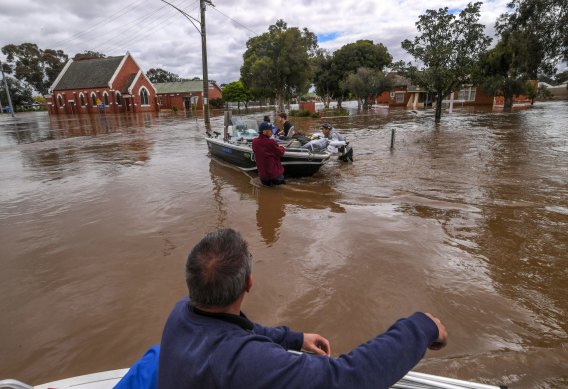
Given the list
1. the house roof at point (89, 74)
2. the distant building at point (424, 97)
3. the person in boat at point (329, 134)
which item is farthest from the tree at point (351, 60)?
the person in boat at point (329, 134)

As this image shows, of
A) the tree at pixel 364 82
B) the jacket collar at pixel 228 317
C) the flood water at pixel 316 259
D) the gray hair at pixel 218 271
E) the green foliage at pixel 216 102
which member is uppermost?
the tree at pixel 364 82

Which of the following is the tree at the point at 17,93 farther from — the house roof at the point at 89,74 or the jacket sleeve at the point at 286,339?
the jacket sleeve at the point at 286,339

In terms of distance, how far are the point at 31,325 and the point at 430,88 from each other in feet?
72.6

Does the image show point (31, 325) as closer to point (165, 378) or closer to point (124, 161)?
point (165, 378)

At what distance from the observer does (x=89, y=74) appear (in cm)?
4506

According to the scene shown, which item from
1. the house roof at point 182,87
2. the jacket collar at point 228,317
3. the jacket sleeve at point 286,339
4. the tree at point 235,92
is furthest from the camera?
the tree at point 235,92

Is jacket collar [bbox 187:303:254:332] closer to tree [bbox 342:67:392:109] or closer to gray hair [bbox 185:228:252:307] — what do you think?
gray hair [bbox 185:228:252:307]

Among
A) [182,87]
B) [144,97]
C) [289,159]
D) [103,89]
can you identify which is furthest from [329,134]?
[182,87]

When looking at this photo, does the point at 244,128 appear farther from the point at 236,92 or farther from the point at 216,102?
the point at 216,102

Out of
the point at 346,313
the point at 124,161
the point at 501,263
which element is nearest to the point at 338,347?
the point at 346,313

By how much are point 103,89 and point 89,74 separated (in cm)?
440

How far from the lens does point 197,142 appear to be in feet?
55.1

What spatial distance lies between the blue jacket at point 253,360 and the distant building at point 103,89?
155 ft

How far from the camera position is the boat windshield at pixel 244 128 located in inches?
411
